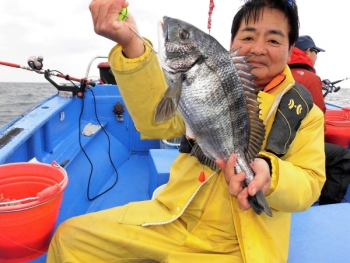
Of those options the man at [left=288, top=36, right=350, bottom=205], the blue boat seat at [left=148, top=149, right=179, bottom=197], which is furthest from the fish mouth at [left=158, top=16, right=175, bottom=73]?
the man at [left=288, top=36, right=350, bottom=205]

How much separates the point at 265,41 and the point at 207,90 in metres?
0.74

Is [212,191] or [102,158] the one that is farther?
[102,158]

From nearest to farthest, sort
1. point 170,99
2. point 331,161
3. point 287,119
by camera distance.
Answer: point 170,99
point 287,119
point 331,161

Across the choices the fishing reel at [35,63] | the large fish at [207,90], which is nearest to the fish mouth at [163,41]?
the large fish at [207,90]

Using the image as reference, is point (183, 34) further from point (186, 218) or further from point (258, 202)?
point (186, 218)

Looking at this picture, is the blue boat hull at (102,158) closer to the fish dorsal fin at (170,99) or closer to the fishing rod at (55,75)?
the fishing rod at (55,75)

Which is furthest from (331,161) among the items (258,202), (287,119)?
(258,202)

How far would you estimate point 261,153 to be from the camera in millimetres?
1620

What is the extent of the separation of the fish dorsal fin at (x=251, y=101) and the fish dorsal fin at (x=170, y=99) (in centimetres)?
30

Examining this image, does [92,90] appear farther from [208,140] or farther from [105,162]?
[208,140]

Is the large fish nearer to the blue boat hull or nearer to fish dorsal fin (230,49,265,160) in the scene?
fish dorsal fin (230,49,265,160)

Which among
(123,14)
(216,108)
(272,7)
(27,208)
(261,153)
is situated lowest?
(27,208)

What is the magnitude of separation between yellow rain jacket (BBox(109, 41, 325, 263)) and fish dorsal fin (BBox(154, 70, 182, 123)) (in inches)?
12.5

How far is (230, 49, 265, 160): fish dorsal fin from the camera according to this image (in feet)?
4.67
